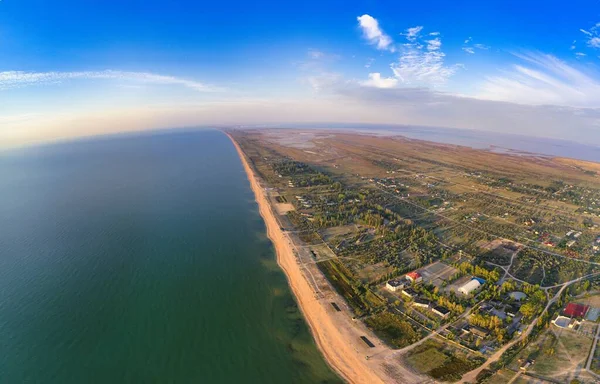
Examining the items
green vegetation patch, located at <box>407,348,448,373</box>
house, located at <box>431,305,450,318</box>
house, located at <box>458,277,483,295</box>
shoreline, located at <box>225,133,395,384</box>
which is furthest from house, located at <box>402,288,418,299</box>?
shoreline, located at <box>225,133,395,384</box>

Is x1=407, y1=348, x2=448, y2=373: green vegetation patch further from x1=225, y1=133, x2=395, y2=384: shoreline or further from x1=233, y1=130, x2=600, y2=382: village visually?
x1=225, y1=133, x2=395, y2=384: shoreline

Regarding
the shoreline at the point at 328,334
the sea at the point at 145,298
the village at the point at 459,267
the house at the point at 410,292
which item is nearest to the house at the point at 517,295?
the village at the point at 459,267

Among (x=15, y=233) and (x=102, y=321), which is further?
(x=15, y=233)

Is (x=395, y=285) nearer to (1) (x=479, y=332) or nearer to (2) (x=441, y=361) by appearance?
(1) (x=479, y=332)

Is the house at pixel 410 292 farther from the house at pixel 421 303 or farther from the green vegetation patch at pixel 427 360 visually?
the green vegetation patch at pixel 427 360

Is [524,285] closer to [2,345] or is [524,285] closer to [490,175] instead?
[2,345]

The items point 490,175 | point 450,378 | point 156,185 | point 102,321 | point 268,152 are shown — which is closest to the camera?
point 450,378

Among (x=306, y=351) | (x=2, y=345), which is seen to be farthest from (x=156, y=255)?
(x=306, y=351)
